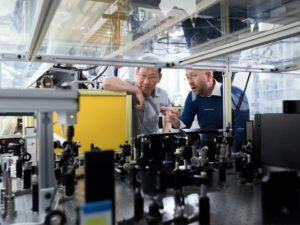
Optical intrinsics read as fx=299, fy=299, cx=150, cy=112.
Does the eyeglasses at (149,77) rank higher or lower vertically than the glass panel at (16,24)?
lower

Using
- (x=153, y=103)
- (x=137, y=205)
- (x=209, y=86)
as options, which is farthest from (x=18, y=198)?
(x=209, y=86)

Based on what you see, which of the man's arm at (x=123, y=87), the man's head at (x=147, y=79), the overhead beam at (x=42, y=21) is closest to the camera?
the overhead beam at (x=42, y=21)

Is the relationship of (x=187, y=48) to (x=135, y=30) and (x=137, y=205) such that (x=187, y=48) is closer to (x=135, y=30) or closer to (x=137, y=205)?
(x=135, y=30)

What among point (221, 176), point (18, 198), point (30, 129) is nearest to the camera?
point (18, 198)

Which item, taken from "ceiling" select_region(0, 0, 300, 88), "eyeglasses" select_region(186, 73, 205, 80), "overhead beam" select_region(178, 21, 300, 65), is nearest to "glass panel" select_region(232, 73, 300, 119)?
"eyeglasses" select_region(186, 73, 205, 80)

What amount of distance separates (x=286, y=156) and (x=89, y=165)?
4.43ft

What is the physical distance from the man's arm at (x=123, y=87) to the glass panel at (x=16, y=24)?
1.02 meters

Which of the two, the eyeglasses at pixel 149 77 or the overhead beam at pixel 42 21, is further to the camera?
the eyeglasses at pixel 149 77

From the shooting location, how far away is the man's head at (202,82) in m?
3.36

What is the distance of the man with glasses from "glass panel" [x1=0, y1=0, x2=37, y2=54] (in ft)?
3.45

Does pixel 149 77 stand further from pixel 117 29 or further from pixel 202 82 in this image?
pixel 117 29

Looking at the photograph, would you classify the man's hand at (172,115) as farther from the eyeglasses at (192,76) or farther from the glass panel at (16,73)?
the glass panel at (16,73)

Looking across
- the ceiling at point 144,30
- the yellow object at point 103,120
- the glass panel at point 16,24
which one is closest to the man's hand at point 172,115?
the yellow object at point 103,120

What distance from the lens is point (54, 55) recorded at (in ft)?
6.80
